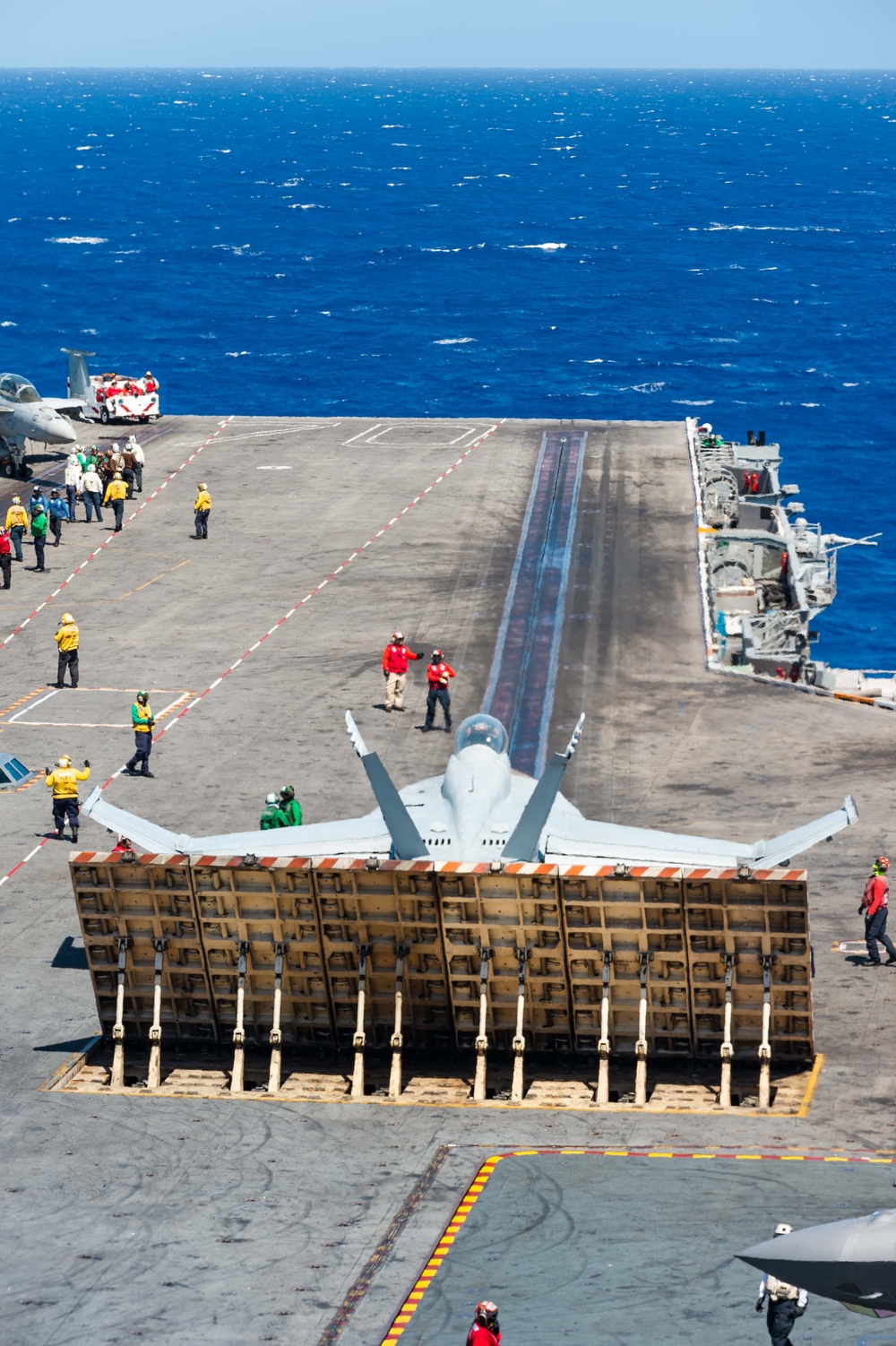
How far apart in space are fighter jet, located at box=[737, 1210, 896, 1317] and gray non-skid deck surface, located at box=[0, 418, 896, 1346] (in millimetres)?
5611

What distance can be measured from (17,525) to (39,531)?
115 inches

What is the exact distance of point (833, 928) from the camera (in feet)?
95.6

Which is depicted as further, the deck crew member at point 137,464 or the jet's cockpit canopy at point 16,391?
the jet's cockpit canopy at point 16,391

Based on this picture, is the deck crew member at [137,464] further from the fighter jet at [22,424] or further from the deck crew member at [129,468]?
the fighter jet at [22,424]

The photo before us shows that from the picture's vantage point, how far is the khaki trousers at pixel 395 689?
132 ft

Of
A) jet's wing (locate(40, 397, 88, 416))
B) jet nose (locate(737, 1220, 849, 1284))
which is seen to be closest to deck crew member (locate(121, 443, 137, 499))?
jet's wing (locate(40, 397, 88, 416))

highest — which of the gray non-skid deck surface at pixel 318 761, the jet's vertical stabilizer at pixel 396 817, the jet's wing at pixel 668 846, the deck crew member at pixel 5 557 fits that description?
the jet's vertical stabilizer at pixel 396 817

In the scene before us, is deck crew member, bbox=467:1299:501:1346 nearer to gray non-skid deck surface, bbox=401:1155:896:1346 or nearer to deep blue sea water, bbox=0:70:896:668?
gray non-skid deck surface, bbox=401:1155:896:1346

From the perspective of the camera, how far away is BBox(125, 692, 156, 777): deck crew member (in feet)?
117

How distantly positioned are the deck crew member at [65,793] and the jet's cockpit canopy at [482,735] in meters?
7.52

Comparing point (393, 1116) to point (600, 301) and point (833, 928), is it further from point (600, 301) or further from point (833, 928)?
point (600, 301)

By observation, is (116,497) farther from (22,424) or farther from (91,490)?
(22,424)

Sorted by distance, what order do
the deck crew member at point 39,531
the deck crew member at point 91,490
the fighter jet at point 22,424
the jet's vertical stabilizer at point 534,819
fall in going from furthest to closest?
the fighter jet at point 22,424 → the deck crew member at point 91,490 → the deck crew member at point 39,531 → the jet's vertical stabilizer at point 534,819

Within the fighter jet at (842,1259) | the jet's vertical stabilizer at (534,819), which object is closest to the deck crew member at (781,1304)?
the fighter jet at (842,1259)
